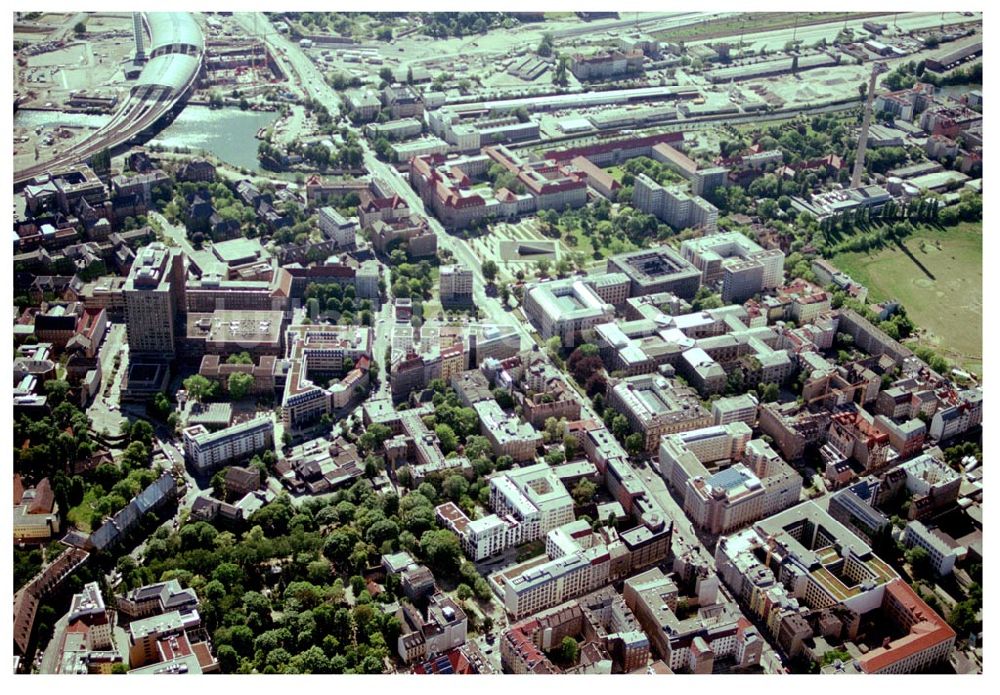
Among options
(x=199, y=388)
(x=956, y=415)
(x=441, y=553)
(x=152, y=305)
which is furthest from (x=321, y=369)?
(x=956, y=415)

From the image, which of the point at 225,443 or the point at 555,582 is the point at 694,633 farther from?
the point at 225,443

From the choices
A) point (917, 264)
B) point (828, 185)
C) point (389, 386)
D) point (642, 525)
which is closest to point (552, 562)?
point (642, 525)

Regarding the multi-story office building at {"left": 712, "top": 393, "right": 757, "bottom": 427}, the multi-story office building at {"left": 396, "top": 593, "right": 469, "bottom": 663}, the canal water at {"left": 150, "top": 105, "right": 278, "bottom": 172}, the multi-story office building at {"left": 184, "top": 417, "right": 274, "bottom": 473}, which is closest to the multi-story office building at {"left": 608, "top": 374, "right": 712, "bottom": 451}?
the multi-story office building at {"left": 712, "top": 393, "right": 757, "bottom": 427}

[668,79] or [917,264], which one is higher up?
[668,79]

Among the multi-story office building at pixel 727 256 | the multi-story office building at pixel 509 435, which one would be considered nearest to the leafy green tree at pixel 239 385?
A: the multi-story office building at pixel 509 435

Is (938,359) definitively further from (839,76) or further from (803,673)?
(839,76)

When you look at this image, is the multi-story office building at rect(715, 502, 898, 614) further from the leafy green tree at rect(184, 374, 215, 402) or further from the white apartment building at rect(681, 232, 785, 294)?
the leafy green tree at rect(184, 374, 215, 402)
